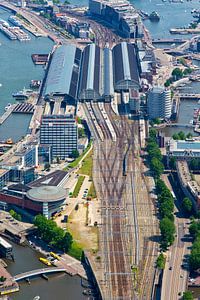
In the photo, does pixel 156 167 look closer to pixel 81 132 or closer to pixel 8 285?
pixel 81 132

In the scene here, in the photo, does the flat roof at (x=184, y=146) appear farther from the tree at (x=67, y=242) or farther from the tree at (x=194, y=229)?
the tree at (x=67, y=242)

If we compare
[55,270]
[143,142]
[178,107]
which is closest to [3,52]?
[178,107]

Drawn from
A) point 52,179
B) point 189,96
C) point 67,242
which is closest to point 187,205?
point 67,242

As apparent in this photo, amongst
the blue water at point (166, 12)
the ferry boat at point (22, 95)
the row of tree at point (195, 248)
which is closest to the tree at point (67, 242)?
the row of tree at point (195, 248)

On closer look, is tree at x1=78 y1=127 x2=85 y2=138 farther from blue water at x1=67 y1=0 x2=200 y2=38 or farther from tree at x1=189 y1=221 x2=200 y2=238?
blue water at x1=67 y1=0 x2=200 y2=38

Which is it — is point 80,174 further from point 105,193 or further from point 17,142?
point 17,142
